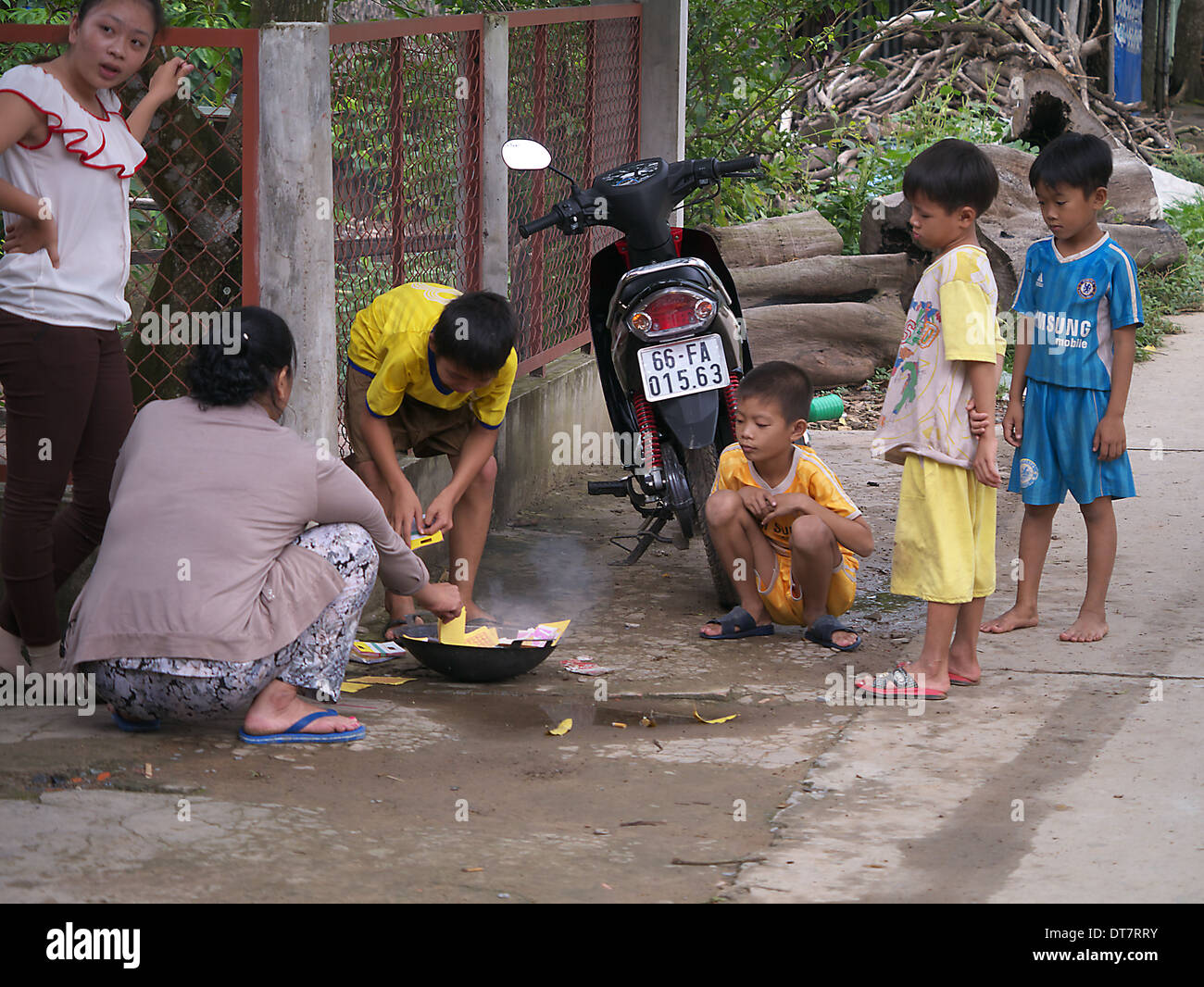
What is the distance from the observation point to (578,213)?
504cm

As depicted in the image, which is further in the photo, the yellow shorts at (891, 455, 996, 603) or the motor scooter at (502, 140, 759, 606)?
the motor scooter at (502, 140, 759, 606)

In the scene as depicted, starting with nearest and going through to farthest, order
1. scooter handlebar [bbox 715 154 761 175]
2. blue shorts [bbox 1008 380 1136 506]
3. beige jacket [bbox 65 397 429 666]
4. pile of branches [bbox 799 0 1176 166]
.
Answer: beige jacket [bbox 65 397 429 666] < blue shorts [bbox 1008 380 1136 506] < scooter handlebar [bbox 715 154 761 175] < pile of branches [bbox 799 0 1176 166]

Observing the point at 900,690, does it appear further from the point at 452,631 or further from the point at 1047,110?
the point at 1047,110

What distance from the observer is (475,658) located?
13.7 feet

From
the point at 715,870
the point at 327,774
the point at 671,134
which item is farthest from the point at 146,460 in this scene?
the point at 671,134

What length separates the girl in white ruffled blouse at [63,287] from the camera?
3742 mm

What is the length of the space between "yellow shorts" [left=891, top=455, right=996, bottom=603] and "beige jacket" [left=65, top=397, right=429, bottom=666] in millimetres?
1598

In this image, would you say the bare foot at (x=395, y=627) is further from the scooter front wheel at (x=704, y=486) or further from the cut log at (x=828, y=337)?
the cut log at (x=828, y=337)

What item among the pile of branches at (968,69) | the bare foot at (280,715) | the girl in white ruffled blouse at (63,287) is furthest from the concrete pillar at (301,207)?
the pile of branches at (968,69)

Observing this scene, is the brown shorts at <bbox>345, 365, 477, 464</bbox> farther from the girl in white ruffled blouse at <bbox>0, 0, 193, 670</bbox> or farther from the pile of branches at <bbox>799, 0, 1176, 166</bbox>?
the pile of branches at <bbox>799, 0, 1176, 166</bbox>

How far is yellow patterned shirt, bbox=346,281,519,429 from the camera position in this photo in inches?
173

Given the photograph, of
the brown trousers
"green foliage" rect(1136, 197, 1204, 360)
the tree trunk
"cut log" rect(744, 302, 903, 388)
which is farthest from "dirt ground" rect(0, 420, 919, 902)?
the tree trunk

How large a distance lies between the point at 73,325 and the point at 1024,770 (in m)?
→ 2.65

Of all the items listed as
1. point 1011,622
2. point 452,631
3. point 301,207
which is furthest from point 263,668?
point 1011,622
